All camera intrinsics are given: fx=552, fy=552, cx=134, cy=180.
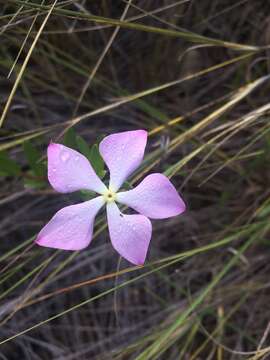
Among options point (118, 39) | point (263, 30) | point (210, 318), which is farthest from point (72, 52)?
point (210, 318)

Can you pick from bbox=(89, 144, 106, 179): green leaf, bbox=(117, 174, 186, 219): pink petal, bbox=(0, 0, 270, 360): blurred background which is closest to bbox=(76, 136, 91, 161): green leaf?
bbox=(89, 144, 106, 179): green leaf

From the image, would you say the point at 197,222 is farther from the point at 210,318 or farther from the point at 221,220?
the point at 210,318

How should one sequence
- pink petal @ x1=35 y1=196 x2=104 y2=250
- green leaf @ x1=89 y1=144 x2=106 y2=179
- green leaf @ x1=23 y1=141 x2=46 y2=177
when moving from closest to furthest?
pink petal @ x1=35 y1=196 x2=104 y2=250 → green leaf @ x1=89 y1=144 x2=106 y2=179 → green leaf @ x1=23 y1=141 x2=46 y2=177

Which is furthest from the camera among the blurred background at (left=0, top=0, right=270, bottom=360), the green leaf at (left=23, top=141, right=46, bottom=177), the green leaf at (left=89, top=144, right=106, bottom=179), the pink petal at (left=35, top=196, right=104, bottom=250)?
the blurred background at (left=0, top=0, right=270, bottom=360)

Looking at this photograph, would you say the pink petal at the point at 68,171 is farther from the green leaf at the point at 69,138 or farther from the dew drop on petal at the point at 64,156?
the green leaf at the point at 69,138

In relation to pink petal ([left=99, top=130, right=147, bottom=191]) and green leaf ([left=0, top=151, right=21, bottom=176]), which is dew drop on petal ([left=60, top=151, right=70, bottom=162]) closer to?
pink petal ([left=99, top=130, right=147, bottom=191])

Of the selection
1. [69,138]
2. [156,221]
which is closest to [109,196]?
[69,138]

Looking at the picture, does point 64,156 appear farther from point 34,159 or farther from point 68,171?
point 34,159
